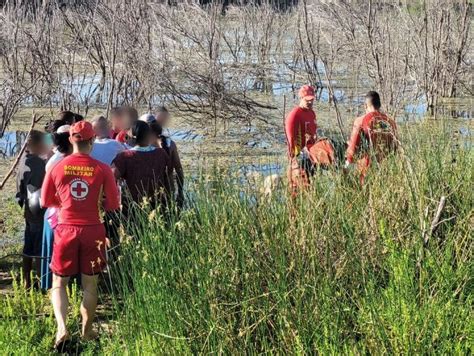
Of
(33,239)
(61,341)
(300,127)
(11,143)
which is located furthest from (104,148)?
(11,143)

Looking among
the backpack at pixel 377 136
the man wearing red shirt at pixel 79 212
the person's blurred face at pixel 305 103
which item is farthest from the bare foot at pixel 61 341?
the person's blurred face at pixel 305 103

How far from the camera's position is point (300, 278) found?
4285mm

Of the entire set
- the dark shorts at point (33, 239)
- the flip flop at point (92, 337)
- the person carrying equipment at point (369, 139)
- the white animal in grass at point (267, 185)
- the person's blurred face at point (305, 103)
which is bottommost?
the flip flop at point (92, 337)

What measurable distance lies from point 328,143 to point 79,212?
83.2 inches

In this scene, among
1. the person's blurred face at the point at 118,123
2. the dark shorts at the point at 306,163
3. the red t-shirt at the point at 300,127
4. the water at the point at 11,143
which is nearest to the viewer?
the dark shorts at the point at 306,163

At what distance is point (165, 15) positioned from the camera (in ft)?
55.4

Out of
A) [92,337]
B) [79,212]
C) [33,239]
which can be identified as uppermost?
[79,212]

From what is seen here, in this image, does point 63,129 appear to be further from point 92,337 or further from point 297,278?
point 297,278

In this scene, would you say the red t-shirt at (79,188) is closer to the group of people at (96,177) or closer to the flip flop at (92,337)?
the group of people at (96,177)

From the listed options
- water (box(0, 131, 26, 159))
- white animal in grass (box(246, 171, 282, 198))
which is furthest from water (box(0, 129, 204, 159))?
white animal in grass (box(246, 171, 282, 198))

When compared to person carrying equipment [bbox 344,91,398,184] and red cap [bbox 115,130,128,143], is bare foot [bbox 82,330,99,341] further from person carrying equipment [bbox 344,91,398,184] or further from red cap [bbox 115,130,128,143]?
red cap [bbox 115,130,128,143]

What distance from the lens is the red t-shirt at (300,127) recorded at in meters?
6.74

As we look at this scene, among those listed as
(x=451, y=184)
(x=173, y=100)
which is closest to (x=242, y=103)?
(x=173, y=100)

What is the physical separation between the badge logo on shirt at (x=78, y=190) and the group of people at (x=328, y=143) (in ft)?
3.98
